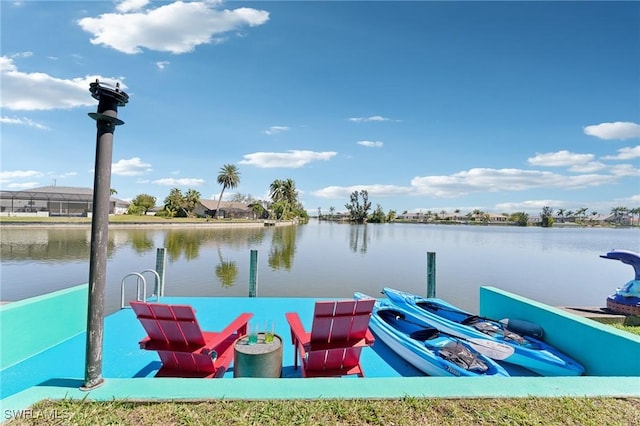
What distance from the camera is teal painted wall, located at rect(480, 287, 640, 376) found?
3.28 m

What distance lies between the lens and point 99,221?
247 cm

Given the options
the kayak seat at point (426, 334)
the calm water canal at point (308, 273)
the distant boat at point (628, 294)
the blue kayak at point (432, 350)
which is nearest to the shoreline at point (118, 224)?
the calm water canal at point (308, 273)

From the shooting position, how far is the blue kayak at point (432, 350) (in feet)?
11.7

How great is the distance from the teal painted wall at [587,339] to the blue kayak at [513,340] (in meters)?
0.13

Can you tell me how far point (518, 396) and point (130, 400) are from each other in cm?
292

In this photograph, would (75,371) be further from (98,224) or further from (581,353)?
(581,353)

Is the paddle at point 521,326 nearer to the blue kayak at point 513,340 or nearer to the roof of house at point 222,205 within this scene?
the blue kayak at point 513,340

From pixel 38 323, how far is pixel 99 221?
9.13 ft

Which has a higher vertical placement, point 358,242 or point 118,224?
point 118,224

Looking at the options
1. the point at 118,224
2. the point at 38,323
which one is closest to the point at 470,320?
the point at 38,323

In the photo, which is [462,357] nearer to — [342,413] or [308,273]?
[342,413]

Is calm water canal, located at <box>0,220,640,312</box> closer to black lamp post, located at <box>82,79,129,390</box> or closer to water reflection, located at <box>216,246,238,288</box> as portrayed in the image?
water reflection, located at <box>216,246,238,288</box>

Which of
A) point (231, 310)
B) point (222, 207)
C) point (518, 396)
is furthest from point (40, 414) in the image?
point (222, 207)

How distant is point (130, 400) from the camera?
2.31 m
